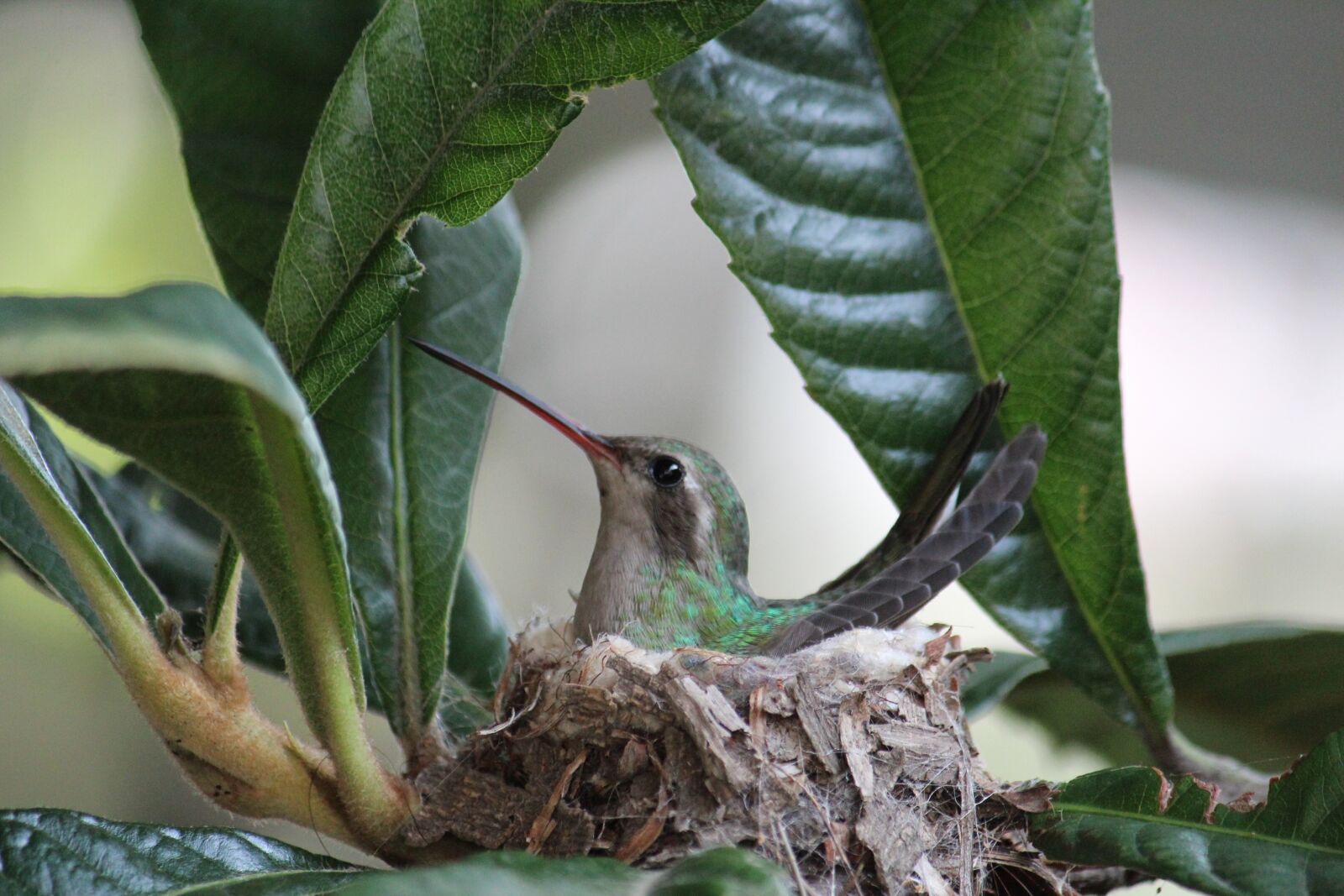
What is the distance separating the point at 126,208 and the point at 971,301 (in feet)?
10.1

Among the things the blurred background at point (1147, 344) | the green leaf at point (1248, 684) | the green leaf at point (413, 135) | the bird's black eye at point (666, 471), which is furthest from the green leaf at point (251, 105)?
the blurred background at point (1147, 344)

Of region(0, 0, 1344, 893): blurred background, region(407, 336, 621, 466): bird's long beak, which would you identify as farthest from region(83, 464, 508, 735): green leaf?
region(0, 0, 1344, 893): blurred background

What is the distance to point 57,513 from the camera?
822 mm

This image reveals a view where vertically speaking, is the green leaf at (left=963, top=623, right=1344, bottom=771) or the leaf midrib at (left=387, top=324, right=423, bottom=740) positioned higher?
the leaf midrib at (left=387, top=324, right=423, bottom=740)

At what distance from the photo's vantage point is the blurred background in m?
4.51

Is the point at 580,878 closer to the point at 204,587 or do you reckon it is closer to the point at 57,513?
the point at 57,513

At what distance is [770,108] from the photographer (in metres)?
1.34

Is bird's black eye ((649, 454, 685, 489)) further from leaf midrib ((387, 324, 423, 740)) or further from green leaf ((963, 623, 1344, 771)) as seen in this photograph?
leaf midrib ((387, 324, 423, 740))

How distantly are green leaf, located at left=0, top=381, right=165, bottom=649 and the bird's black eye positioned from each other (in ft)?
3.21

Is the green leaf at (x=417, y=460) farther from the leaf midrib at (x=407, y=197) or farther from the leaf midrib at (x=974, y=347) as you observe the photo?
the leaf midrib at (x=974, y=347)

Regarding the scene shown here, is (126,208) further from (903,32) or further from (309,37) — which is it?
(903,32)

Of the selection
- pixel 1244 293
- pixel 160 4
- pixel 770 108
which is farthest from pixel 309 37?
pixel 1244 293

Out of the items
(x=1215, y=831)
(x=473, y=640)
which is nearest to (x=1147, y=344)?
(x=473, y=640)

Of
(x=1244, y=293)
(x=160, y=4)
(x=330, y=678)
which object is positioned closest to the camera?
(x=330, y=678)
